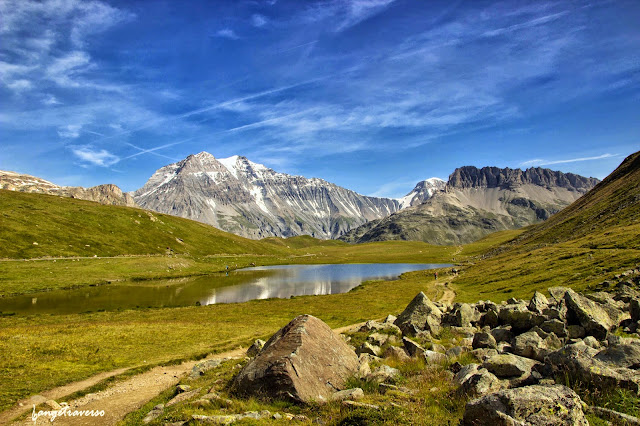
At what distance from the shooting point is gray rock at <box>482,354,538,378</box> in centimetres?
1184

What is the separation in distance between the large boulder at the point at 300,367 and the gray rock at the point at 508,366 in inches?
254

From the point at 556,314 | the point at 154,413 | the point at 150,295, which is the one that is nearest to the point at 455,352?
the point at 556,314

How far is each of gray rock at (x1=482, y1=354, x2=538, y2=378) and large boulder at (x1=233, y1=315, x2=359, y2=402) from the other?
645cm

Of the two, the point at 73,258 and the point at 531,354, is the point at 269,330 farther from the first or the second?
the point at 73,258

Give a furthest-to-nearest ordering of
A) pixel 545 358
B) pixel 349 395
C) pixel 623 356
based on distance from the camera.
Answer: pixel 349 395 < pixel 545 358 < pixel 623 356

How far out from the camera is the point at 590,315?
1762 cm

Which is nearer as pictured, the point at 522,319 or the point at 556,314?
the point at 556,314

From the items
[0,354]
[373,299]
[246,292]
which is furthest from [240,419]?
[246,292]

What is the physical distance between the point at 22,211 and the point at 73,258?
53357 mm

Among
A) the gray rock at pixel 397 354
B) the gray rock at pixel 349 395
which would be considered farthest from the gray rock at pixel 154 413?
the gray rock at pixel 397 354

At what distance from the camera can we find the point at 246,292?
295ft

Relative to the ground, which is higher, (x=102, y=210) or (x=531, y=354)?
(x=102, y=210)

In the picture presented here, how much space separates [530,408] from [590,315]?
523 inches

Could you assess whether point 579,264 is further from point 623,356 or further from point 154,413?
point 154,413
